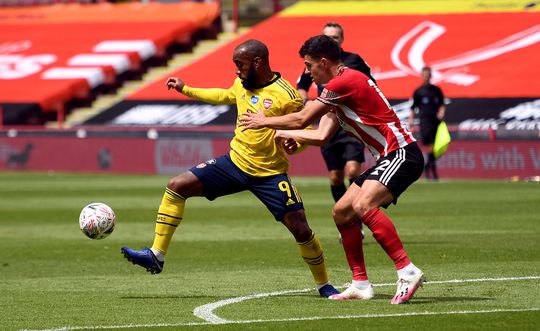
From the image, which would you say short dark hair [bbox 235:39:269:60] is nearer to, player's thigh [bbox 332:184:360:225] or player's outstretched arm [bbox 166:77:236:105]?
player's outstretched arm [bbox 166:77:236:105]

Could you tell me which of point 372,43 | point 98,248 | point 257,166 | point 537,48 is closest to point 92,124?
point 372,43

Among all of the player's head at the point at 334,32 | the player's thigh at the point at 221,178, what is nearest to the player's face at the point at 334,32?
the player's head at the point at 334,32

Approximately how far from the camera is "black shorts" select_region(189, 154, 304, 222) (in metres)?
9.79

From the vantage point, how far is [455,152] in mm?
25703

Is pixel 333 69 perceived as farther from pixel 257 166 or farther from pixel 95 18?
Answer: pixel 95 18

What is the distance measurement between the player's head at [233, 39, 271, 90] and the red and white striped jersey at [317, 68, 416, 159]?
93 cm

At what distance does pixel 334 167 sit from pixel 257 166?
400cm

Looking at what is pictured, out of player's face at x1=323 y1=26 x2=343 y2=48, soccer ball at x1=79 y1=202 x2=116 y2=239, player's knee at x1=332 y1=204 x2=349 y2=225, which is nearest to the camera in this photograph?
player's knee at x1=332 y1=204 x2=349 y2=225

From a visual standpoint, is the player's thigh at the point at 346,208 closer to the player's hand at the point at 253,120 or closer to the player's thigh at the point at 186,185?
the player's hand at the point at 253,120

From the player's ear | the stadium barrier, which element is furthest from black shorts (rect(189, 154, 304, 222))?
the stadium barrier

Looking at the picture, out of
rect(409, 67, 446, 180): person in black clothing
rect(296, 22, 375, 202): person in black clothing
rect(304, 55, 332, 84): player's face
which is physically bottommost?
rect(409, 67, 446, 180): person in black clothing

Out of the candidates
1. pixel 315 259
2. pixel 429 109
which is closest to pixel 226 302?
pixel 315 259

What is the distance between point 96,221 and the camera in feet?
34.5

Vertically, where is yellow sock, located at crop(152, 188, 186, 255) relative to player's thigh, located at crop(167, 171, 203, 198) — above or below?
below
